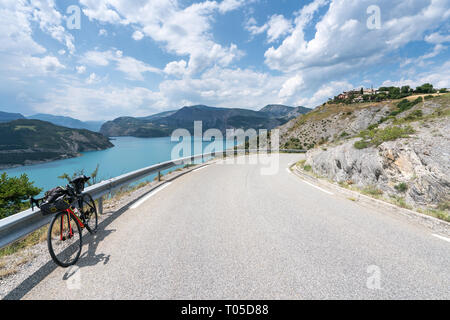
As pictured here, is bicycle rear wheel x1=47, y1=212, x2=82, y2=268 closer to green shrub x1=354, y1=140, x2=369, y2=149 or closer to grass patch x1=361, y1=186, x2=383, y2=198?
grass patch x1=361, y1=186, x2=383, y2=198

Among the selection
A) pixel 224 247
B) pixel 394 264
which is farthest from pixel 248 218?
pixel 394 264

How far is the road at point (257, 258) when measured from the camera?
7.65ft

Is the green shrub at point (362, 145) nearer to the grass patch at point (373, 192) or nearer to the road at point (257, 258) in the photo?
the grass patch at point (373, 192)

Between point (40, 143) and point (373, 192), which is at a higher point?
point (40, 143)

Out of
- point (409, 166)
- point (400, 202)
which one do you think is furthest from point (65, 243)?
point (409, 166)

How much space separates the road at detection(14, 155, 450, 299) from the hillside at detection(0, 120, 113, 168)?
350ft

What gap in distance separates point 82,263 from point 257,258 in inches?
100

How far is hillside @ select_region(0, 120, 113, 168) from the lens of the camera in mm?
84125

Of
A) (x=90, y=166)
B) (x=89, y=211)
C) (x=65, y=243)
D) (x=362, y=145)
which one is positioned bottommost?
(x=90, y=166)

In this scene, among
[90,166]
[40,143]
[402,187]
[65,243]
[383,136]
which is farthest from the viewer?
[40,143]

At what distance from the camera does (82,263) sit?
2.94 meters

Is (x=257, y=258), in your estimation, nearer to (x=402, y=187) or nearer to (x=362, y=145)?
(x=402, y=187)

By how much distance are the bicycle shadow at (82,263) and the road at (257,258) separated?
0.09 ft
